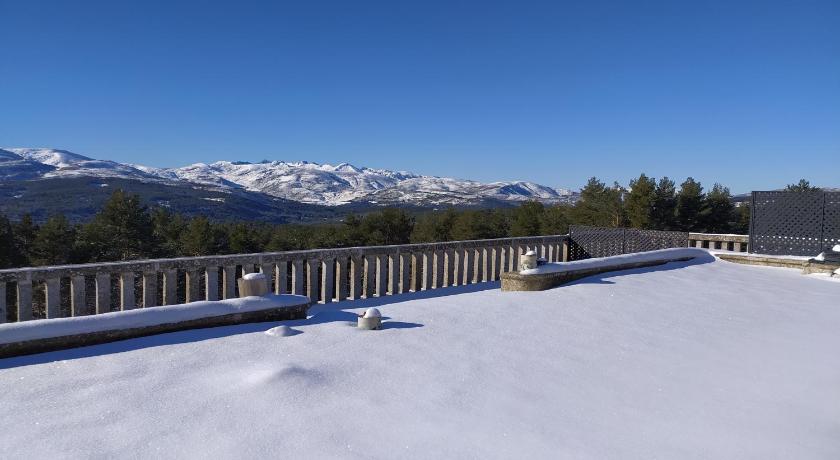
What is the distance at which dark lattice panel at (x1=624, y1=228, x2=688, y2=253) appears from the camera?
33.4 ft

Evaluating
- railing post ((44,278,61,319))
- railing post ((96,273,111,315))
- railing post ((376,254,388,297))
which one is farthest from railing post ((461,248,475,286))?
railing post ((44,278,61,319))

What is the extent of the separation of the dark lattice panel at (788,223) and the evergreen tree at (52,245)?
27369 mm

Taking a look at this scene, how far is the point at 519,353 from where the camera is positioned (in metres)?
3.89

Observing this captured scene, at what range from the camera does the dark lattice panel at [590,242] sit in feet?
31.8

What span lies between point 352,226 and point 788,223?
27.7 meters

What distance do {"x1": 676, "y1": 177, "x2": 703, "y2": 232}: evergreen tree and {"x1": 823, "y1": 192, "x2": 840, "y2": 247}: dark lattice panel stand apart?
1905 cm

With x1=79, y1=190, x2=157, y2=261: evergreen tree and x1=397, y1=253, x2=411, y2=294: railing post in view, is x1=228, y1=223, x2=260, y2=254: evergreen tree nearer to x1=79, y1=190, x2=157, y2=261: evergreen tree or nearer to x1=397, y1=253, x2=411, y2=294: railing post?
x1=79, y1=190, x2=157, y2=261: evergreen tree

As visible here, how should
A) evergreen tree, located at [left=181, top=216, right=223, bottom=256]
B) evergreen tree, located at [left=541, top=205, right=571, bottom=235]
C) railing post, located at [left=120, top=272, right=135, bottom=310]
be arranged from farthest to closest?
evergreen tree, located at [left=541, top=205, right=571, bottom=235]
evergreen tree, located at [left=181, top=216, right=223, bottom=256]
railing post, located at [left=120, top=272, right=135, bottom=310]

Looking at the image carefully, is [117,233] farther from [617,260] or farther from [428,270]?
[617,260]

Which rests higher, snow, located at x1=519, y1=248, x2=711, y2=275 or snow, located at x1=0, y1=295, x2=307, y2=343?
snow, located at x1=519, y1=248, x2=711, y2=275

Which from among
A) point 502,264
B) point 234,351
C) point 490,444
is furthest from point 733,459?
point 502,264

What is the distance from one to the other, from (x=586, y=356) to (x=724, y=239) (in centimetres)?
839

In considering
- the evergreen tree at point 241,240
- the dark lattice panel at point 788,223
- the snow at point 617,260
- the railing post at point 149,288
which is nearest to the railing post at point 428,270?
the snow at point 617,260

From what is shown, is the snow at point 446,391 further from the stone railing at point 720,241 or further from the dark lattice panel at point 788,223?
the stone railing at point 720,241
